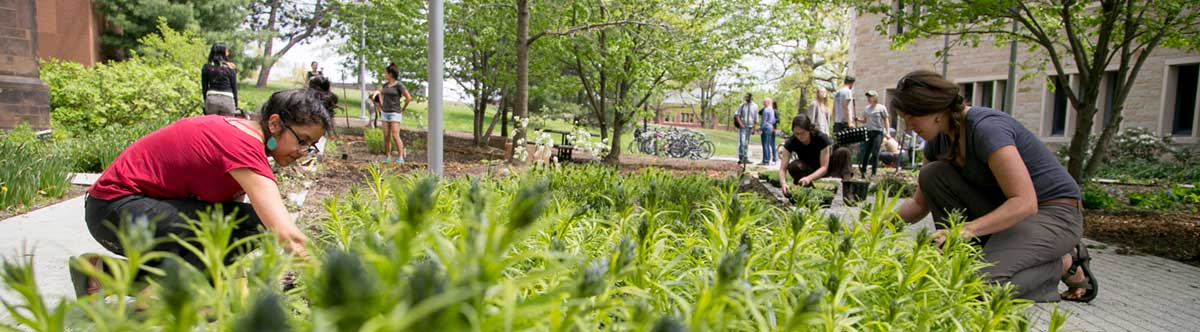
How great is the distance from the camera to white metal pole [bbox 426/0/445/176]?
5.77 metres

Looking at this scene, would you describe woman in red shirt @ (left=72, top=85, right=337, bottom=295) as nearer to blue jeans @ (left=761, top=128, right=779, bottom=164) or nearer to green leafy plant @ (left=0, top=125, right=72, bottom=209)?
green leafy plant @ (left=0, top=125, right=72, bottom=209)

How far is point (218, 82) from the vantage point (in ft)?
29.9

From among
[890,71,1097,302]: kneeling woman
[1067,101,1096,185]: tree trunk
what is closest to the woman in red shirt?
[890,71,1097,302]: kneeling woman

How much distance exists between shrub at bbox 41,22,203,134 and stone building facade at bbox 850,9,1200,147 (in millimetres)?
12631

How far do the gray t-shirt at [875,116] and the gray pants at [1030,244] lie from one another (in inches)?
394

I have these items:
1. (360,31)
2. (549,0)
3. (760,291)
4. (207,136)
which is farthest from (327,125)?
(360,31)

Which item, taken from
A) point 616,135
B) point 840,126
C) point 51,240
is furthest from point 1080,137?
point 51,240

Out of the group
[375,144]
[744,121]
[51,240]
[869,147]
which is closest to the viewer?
[51,240]

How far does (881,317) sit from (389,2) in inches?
531

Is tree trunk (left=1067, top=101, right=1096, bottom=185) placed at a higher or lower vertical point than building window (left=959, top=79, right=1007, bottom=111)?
lower

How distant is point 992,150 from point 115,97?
40.9ft

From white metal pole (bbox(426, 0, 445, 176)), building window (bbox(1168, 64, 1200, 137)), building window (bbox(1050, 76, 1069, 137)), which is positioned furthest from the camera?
building window (bbox(1050, 76, 1069, 137))

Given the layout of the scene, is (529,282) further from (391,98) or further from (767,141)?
(767,141)

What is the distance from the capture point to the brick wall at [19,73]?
1053cm
